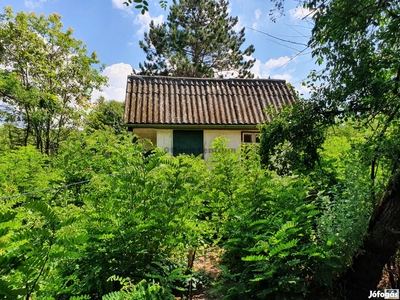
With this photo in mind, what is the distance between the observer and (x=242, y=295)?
2422mm

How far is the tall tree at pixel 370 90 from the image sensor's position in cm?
238

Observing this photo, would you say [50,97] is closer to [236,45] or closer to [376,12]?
[376,12]

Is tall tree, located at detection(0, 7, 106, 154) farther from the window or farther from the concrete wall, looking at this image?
the window

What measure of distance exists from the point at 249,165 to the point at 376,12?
2137mm

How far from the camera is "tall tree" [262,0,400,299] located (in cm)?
238

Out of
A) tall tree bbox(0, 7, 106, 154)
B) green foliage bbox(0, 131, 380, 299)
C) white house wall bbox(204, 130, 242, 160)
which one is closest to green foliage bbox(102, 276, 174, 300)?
green foliage bbox(0, 131, 380, 299)

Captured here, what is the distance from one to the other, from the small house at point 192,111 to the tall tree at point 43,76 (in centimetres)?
273

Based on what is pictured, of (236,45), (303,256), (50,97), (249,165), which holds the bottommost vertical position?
(303,256)

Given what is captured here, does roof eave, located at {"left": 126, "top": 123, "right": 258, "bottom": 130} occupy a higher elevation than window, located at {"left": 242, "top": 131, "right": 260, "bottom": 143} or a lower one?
higher

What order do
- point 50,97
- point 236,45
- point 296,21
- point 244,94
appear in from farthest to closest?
1. point 236,45
2. point 244,94
3. point 50,97
4. point 296,21

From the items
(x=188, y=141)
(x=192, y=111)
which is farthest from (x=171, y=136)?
(x=192, y=111)

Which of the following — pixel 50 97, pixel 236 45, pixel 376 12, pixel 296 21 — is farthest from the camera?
pixel 236 45

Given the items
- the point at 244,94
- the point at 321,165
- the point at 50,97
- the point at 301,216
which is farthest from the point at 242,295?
the point at 50,97

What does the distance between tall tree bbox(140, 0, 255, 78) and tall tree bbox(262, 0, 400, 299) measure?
15.9 metres
